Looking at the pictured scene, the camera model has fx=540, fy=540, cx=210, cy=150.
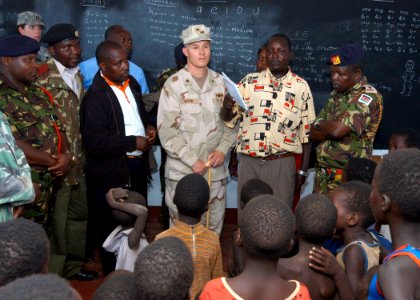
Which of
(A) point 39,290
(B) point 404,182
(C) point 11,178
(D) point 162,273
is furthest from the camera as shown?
(C) point 11,178

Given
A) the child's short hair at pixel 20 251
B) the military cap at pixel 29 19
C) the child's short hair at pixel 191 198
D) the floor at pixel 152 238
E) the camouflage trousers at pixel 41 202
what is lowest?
the floor at pixel 152 238

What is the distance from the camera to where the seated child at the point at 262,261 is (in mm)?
1871

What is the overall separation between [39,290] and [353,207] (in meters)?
1.84

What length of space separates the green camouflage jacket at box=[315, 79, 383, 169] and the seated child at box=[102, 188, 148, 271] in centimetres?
163

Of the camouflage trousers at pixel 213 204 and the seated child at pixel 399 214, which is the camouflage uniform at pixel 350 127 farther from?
the seated child at pixel 399 214

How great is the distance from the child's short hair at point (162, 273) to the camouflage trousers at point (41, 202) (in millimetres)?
2058

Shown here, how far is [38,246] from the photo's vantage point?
1.51 meters

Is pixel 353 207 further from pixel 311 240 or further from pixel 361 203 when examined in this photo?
pixel 311 240

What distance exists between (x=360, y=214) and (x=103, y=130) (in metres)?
2.10

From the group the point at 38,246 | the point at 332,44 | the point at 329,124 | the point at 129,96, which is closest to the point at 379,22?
the point at 332,44

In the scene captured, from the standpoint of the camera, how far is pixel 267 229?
74.5 inches

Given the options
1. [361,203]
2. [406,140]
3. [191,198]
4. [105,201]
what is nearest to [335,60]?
[406,140]

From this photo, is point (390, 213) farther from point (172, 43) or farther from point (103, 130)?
point (172, 43)

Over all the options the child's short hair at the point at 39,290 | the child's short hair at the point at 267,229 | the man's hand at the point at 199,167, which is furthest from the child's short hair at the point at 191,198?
the child's short hair at the point at 39,290
